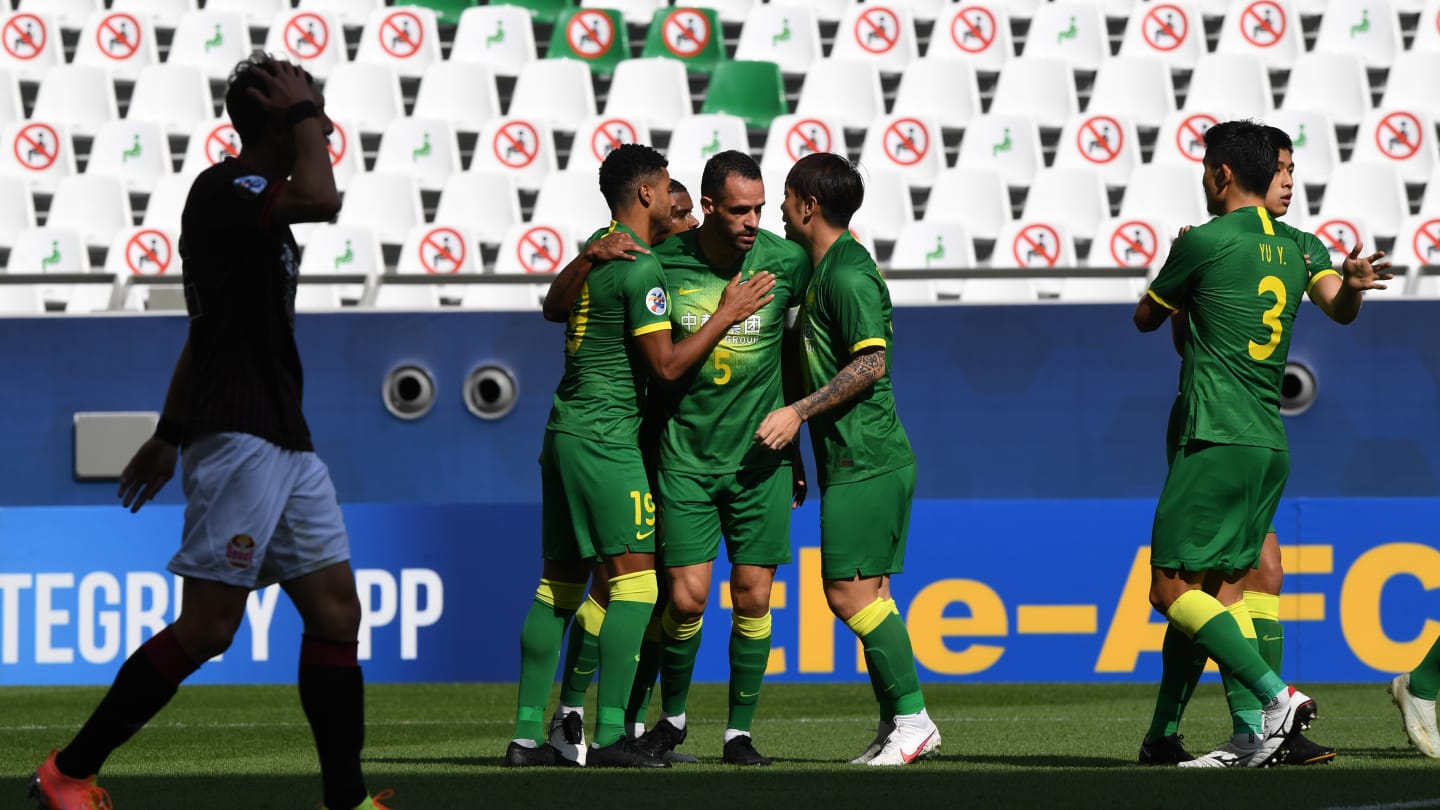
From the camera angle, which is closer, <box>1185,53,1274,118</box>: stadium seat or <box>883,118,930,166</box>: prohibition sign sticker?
<box>883,118,930,166</box>: prohibition sign sticker

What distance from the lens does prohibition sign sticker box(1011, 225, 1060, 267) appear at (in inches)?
524

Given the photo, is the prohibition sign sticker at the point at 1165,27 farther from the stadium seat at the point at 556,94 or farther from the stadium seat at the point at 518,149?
the stadium seat at the point at 518,149

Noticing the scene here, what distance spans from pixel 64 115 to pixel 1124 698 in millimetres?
9158

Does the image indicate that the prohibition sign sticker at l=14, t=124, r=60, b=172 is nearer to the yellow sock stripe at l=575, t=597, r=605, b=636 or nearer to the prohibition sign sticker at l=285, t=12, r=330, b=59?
the prohibition sign sticker at l=285, t=12, r=330, b=59

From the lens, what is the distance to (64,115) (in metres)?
14.8

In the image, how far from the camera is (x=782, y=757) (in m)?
6.32

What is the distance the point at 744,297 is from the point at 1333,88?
10320 mm

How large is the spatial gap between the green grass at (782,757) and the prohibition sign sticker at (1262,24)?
21.8 ft

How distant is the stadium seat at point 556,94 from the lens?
1460 cm

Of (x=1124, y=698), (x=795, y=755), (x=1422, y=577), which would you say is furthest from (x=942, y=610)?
(x=795, y=755)

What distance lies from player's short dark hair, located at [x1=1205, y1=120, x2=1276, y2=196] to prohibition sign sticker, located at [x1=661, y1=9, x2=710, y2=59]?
32.5ft

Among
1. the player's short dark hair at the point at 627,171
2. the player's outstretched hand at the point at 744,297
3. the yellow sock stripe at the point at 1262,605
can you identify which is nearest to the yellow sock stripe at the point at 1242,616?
the yellow sock stripe at the point at 1262,605

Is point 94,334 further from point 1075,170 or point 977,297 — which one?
point 1075,170

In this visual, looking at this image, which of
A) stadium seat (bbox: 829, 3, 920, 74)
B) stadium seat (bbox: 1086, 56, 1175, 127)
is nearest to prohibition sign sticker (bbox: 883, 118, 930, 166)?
stadium seat (bbox: 829, 3, 920, 74)
